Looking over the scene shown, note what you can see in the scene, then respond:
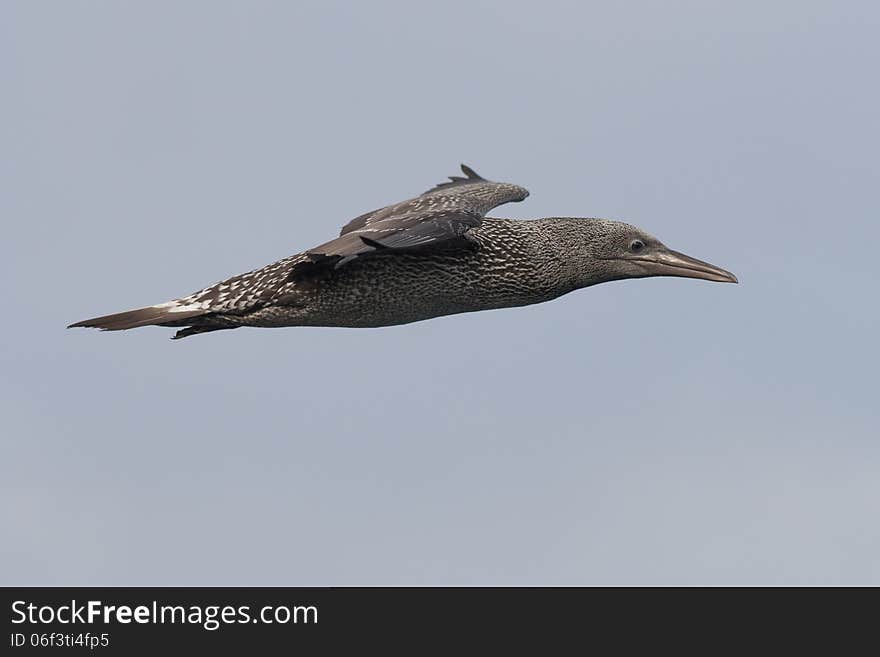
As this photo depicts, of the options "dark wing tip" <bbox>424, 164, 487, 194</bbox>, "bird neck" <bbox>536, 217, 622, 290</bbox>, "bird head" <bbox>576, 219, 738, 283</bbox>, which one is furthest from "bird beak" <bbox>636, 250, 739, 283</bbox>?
"dark wing tip" <bbox>424, 164, 487, 194</bbox>

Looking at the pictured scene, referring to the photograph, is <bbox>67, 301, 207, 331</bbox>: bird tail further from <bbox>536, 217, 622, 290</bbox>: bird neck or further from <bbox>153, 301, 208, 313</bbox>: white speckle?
<bbox>536, 217, 622, 290</bbox>: bird neck

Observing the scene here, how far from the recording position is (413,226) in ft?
51.9

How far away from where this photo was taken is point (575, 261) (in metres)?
16.9

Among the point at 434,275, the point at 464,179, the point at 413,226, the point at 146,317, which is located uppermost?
the point at 464,179

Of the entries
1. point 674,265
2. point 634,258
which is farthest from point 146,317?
point 674,265

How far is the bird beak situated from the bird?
1 cm

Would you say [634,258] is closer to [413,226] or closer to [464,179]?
[413,226]

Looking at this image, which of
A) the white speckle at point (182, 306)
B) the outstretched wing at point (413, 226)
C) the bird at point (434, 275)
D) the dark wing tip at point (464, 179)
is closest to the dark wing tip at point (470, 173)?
the dark wing tip at point (464, 179)

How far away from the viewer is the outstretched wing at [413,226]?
15.3 metres

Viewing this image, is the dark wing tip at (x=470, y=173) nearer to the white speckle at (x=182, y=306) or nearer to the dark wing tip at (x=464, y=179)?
the dark wing tip at (x=464, y=179)

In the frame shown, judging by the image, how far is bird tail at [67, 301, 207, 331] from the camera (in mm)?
16656

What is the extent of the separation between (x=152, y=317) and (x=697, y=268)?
550 centimetres

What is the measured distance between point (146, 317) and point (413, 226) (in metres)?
2.94

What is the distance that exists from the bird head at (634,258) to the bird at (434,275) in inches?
0.4
